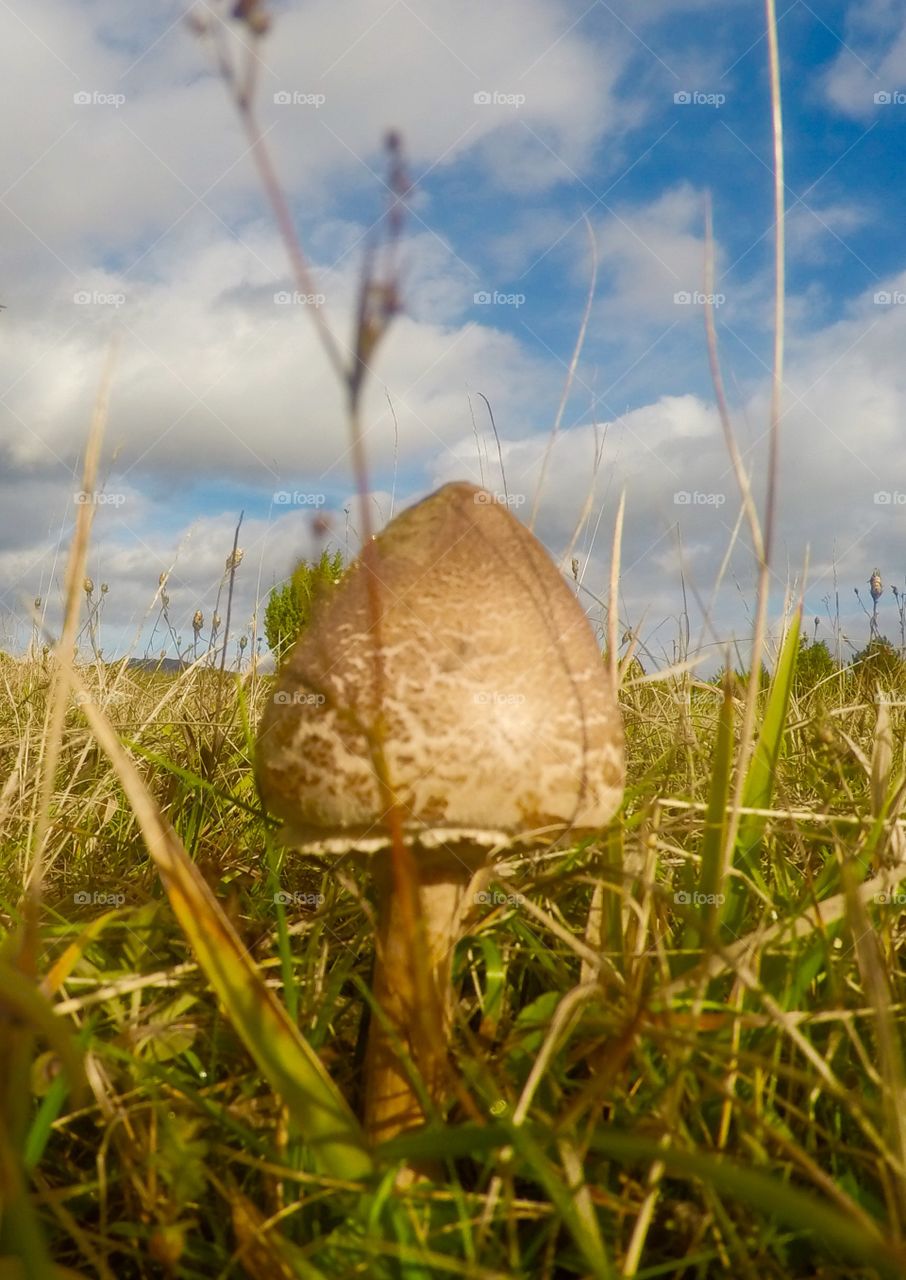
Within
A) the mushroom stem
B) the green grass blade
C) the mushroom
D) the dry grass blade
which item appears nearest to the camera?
the dry grass blade

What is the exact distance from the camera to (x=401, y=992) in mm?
1825

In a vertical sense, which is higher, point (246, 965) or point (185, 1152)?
point (246, 965)

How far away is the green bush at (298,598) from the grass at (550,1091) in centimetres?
69

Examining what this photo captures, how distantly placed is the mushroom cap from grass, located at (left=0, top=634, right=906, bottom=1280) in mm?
238

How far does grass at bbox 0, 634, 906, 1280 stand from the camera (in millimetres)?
1308

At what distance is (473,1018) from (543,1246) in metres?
0.65

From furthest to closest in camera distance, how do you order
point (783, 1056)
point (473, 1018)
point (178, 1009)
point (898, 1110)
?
point (473, 1018) < point (178, 1009) < point (783, 1056) < point (898, 1110)

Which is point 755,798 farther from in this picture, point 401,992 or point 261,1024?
point 261,1024

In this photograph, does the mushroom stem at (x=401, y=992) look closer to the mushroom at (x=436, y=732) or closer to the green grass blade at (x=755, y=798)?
the mushroom at (x=436, y=732)

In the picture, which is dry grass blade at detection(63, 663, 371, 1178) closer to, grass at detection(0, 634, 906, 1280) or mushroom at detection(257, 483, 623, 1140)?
grass at detection(0, 634, 906, 1280)

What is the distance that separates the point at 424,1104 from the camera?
1458 mm

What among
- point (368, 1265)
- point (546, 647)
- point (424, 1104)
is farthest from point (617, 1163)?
point (546, 647)

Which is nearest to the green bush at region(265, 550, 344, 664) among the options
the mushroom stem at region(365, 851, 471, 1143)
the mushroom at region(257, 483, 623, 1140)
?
the mushroom at region(257, 483, 623, 1140)

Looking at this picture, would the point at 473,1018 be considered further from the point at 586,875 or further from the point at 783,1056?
the point at 783,1056
